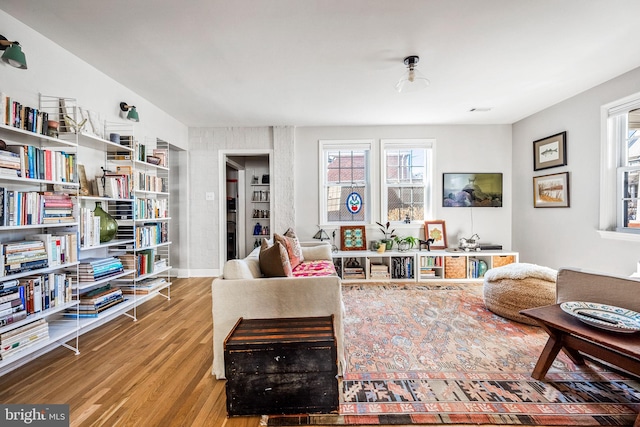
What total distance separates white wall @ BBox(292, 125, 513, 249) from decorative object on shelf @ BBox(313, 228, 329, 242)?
0.13m

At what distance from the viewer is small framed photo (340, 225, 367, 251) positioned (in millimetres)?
4480

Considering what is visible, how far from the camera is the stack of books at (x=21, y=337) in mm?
1711

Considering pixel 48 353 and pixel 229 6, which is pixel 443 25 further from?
pixel 48 353

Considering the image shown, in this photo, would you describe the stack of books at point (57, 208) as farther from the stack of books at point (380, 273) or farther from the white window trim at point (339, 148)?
the stack of books at point (380, 273)

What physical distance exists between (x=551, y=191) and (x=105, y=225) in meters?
5.47

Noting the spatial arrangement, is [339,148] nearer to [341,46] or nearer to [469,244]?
[341,46]

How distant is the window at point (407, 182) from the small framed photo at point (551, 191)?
1.50 metres

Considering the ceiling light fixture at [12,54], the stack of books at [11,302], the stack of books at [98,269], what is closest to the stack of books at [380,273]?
the stack of books at [98,269]

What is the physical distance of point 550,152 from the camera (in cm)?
375

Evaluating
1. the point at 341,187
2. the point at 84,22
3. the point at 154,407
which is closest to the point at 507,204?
the point at 341,187

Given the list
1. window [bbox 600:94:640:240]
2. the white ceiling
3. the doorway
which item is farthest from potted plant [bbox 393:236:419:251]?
the doorway

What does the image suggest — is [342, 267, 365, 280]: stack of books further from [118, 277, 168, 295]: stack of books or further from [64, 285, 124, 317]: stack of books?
[64, 285, 124, 317]: stack of books

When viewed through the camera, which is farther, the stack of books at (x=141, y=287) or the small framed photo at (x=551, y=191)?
the small framed photo at (x=551, y=191)

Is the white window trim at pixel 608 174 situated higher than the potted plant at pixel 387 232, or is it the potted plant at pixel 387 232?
the white window trim at pixel 608 174
